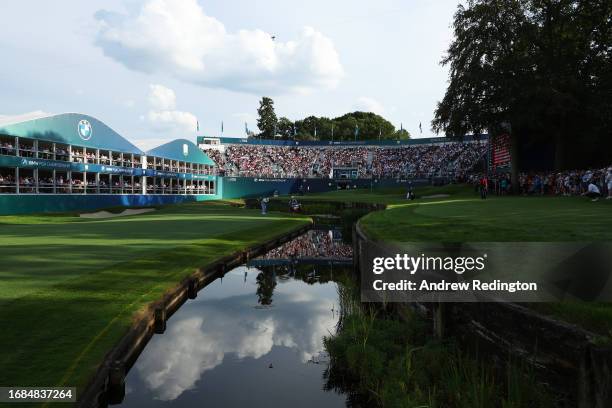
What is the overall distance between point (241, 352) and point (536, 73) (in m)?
39.5

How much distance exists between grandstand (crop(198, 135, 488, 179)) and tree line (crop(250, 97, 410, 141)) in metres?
38.5

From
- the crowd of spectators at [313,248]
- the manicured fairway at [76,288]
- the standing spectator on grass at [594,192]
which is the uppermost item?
the standing spectator on grass at [594,192]

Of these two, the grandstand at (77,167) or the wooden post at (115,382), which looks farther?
the grandstand at (77,167)

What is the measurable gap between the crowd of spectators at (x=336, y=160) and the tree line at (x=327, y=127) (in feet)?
129

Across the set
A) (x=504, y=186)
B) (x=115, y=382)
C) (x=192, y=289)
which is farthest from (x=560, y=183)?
(x=115, y=382)

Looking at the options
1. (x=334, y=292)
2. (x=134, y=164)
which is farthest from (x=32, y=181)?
(x=334, y=292)

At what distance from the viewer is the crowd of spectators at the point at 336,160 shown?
2982 inches

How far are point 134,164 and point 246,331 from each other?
45.9 m

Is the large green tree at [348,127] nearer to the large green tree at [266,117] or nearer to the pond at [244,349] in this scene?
the large green tree at [266,117]

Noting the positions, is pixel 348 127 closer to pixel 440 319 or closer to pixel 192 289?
pixel 192 289

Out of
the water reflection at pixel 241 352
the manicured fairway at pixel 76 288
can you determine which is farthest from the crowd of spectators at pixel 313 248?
the water reflection at pixel 241 352

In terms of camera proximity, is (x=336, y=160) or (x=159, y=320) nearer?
(x=159, y=320)

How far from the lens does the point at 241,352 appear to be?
10.0 meters

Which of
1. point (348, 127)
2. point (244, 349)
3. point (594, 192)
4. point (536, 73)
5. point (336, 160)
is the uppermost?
point (348, 127)
